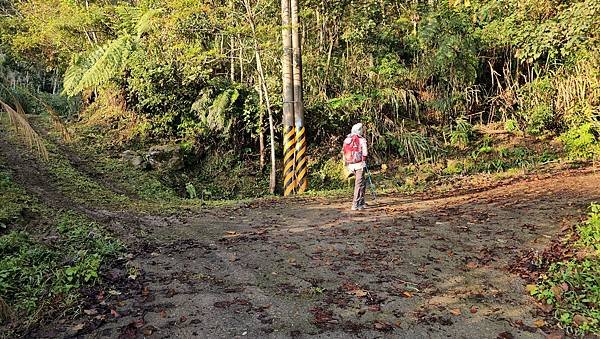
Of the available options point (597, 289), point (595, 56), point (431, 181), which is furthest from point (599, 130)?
point (597, 289)

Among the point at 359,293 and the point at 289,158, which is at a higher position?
the point at 289,158

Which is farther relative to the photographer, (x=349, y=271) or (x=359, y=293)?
(x=349, y=271)

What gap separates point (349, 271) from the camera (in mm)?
5098

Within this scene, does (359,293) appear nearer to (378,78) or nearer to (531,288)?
(531,288)

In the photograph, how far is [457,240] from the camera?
619 cm

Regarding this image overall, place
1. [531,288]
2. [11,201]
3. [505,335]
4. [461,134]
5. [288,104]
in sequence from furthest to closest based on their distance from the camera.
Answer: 1. [461,134]
2. [288,104]
3. [11,201]
4. [531,288]
5. [505,335]

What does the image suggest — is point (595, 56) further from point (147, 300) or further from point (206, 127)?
point (147, 300)

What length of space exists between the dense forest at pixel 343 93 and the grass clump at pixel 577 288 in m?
5.50

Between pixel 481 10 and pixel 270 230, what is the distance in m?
11.7

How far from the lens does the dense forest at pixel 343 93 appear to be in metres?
11.8

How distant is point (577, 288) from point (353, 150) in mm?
4313

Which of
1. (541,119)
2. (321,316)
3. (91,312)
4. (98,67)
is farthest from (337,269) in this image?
(541,119)

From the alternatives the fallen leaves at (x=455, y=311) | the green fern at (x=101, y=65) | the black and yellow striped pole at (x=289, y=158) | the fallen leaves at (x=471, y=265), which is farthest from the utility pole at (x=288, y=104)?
the fallen leaves at (x=455, y=311)

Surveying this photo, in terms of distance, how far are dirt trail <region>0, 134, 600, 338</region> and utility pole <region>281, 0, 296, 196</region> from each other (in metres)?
2.57
